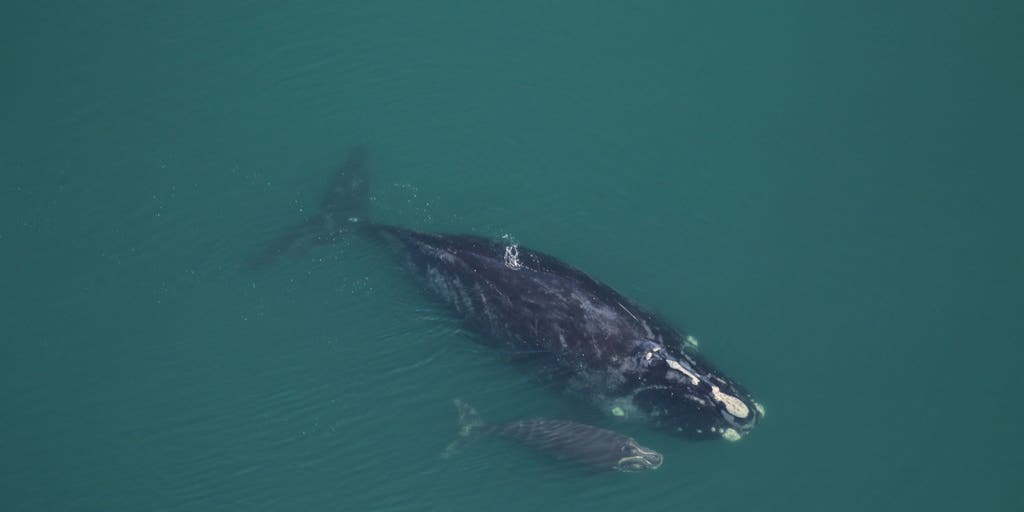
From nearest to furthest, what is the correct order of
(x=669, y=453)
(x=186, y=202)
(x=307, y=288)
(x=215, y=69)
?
(x=669, y=453), (x=307, y=288), (x=186, y=202), (x=215, y=69)

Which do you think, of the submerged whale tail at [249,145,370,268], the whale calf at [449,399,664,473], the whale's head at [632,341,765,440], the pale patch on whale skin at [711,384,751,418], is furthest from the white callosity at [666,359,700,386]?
the submerged whale tail at [249,145,370,268]

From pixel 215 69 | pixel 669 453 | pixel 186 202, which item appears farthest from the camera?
pixel 215 69

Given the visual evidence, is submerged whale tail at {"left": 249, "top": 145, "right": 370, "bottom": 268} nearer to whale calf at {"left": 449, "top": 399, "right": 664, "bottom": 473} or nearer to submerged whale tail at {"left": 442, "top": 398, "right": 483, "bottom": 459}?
submerged whale tail at {"left": 442, "top": 398, "right": 483, "bottom": 459}

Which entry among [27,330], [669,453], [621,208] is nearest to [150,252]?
[27,330]

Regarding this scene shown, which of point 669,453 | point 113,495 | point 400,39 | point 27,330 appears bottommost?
point 113,495

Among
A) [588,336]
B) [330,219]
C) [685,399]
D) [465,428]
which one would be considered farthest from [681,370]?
[330,219]

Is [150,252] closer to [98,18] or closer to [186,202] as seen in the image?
[186,202]

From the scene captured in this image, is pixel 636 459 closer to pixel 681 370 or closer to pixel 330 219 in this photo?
pixel 681 370

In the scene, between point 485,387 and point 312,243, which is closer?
point 485,387
